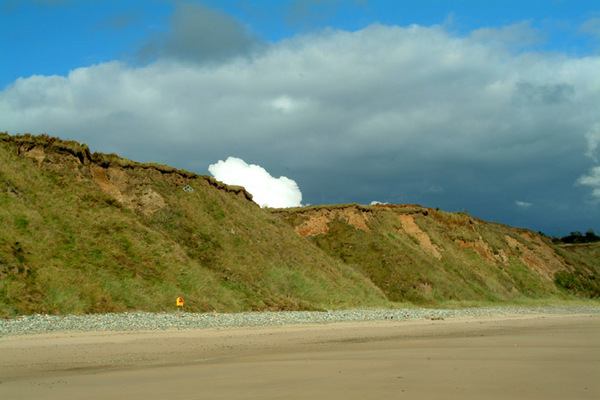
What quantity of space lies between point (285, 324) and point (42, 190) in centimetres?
1648

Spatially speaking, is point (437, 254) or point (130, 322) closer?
point (130, 322)

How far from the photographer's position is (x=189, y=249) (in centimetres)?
3428

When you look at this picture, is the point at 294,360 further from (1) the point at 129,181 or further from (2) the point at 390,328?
(1) the point at 129,181

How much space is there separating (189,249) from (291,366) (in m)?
24.4

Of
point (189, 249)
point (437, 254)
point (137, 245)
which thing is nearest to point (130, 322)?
point (137, 245)

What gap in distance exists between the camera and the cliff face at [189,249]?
25000mm

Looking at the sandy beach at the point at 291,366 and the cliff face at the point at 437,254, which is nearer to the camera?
the sandy beach at the point at 291,366

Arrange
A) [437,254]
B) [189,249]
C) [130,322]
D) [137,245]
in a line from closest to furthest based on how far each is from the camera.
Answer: [130,322] → [137,245] → [189,249] → [437,254]

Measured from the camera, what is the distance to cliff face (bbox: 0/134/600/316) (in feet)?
82.0

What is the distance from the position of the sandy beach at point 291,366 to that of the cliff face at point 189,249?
863cm

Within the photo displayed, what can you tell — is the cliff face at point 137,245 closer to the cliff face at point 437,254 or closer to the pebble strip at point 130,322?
the pebble strip at point 130,322

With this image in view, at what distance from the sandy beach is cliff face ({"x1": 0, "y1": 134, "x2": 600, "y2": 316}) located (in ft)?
28.3

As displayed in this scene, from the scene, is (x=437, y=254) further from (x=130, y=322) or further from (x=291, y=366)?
(x=291, y=366)

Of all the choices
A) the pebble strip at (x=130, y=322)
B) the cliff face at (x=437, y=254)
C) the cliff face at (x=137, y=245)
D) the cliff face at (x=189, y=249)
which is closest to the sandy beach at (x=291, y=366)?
the pebble strip at (x=130, y=322)
